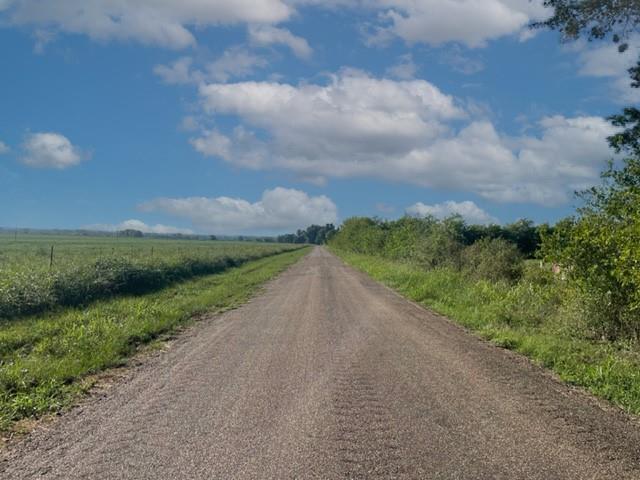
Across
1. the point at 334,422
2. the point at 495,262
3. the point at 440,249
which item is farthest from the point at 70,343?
the point at 440,249

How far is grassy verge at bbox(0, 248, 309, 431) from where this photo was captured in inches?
264

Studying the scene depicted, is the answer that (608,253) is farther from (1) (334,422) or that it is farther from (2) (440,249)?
(2) (440,249)

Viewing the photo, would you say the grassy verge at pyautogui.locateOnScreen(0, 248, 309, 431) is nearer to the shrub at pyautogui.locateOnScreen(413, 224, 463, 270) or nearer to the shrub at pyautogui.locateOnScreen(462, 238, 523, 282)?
the shrub at pyautogui.locateOnScreen(462, 238, 523, 282)

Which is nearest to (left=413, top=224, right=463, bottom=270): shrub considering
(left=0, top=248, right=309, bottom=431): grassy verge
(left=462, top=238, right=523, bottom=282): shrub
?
(left=462, top=238, right=523, bottom=282): shrub

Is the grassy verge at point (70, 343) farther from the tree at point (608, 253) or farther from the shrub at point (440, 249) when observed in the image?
the shrub at point (440, 249)

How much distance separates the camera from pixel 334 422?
5.55 metres

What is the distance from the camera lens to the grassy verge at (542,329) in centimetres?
750

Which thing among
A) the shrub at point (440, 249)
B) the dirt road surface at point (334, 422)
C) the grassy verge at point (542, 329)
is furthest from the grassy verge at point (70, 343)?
the shrub at point (440, 249)

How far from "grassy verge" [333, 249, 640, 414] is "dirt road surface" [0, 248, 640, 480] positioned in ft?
1.73

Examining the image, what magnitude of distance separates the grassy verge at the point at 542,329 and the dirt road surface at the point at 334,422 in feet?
1.73

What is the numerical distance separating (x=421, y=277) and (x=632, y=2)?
12633 mm

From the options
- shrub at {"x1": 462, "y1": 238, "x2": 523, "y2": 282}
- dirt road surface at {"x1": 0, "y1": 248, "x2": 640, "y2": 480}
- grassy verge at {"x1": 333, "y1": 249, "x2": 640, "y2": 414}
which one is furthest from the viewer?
shrub at {"x1": 462, "y1": 238, "x2": 523, "y2": 282}

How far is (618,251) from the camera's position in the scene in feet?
32.3

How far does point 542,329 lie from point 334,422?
7.58 metres
